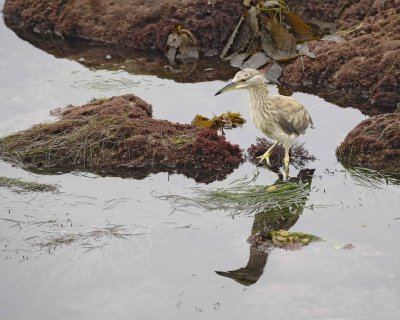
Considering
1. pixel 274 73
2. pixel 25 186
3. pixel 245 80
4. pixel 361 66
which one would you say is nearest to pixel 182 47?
pixel 274 73

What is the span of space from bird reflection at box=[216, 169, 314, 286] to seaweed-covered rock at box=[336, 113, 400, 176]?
51 centimetres

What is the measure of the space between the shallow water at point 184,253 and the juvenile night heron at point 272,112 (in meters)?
0.40

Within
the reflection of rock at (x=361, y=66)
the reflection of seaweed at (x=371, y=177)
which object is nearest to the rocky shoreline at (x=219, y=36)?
the reflection of rock at (x=361, y=66)

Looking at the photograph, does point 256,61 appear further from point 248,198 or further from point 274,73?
point 248,198

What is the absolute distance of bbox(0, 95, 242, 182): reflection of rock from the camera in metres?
8.91

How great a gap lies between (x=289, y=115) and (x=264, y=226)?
4.97 feet

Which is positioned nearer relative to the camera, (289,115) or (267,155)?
(289,115)

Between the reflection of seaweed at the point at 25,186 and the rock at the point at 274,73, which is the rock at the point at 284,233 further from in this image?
the rock at the point at 274,73

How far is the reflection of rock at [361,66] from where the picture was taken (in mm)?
10273

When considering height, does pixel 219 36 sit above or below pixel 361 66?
above

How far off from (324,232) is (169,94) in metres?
3.76

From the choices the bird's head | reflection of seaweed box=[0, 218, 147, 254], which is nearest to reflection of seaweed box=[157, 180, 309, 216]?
reflection of seaweed box=[0, 218, 147, 254]

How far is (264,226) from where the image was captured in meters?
7.76

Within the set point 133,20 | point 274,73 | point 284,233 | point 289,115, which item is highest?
point 133,20
